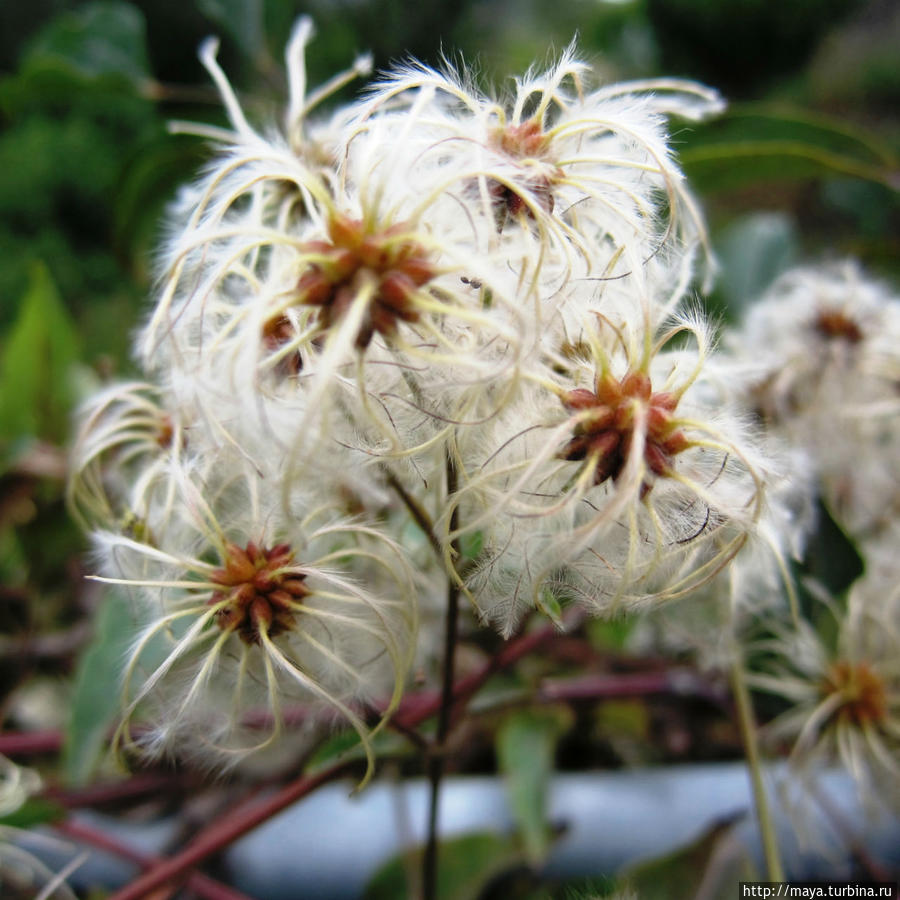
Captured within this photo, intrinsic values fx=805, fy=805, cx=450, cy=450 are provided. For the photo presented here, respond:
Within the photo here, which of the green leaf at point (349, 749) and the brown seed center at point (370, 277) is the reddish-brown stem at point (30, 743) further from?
the brown seed center at point (370, 277)

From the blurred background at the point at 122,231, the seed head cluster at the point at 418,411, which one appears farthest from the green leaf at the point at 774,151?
the seed head cluster at the point at 418,411

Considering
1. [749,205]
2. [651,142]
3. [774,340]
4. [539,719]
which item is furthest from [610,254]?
[749,205]

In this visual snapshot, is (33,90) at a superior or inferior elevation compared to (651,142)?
superior

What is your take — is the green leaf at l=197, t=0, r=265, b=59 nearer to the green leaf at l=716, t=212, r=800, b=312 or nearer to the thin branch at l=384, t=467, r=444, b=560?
the green leaf at l=716, t=212, r=800, b=312

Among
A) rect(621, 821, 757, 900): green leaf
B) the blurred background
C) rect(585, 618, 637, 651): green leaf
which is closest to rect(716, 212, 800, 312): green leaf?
the blurred background

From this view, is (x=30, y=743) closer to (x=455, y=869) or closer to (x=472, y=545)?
(x=455, y=869)

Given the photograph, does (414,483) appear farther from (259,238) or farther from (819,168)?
(819,168)
